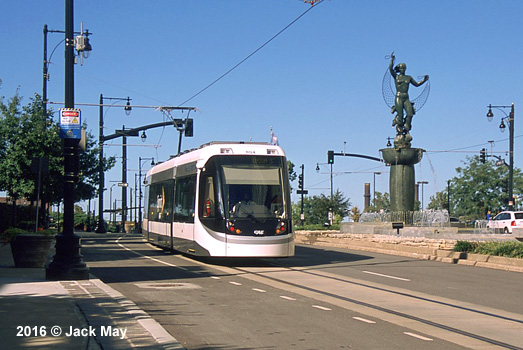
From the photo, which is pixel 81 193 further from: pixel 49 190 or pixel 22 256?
pixel 22 256

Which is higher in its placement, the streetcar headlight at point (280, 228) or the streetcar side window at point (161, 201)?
the streetcar side window at point (161, 201)

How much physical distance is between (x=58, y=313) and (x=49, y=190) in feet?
91.4

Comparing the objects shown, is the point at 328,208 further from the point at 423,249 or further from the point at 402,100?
the point at 423,249

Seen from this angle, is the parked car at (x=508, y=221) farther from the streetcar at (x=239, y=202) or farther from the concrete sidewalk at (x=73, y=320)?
the concrete sidewalk at (x=73, y=320)

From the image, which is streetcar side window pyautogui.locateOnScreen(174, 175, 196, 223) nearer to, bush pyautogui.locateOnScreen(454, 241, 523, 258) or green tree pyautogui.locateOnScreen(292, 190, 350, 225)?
bush pyautogui.locateOnScreen(454, 241, 523, 258)

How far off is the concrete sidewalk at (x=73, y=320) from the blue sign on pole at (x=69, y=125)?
3.56m

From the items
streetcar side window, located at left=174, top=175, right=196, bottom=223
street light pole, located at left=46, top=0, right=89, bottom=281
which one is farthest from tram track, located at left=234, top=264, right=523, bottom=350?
streetcar side window, located at left=174, top=175, right=196, bottom=223

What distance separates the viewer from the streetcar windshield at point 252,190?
20.1 m

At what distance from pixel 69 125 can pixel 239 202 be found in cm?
594

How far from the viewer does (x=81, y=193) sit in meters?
44.5

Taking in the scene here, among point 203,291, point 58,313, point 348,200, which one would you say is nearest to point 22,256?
point 203,291

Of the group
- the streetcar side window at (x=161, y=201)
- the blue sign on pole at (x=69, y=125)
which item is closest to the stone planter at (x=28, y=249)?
the blue sign on pole at (x=69, y=125)

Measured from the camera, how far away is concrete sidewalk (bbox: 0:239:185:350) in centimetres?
819

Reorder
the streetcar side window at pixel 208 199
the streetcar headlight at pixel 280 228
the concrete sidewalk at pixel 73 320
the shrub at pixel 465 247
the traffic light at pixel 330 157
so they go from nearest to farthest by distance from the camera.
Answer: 1. the concrete sidewalk at pixel 73 320
2. the streetcar headlight at pixel 280 228
3. the streetcar side window at pixel 208 199
4. the shrub at pixel 465 247
5. the traffic light at pixel 330 157
